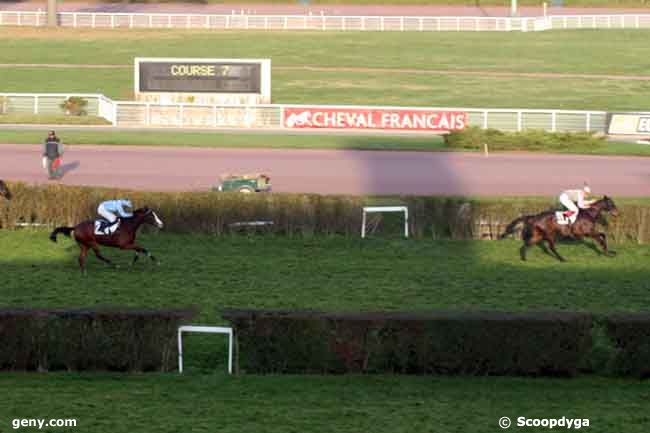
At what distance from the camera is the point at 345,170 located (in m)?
29.1

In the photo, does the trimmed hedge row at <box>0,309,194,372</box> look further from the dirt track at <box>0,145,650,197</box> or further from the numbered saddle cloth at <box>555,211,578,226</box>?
the dirt track at <box>0,145,650,197</box>

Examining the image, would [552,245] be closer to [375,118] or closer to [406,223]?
[406,223]

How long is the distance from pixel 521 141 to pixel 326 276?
59.3ft

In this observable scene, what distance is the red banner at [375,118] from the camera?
124 feet

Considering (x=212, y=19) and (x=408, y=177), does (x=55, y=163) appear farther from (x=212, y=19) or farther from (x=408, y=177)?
(x=212, y=19)

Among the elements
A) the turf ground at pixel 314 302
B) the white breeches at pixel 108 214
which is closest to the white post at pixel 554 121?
the turf ground at pixel 314 302

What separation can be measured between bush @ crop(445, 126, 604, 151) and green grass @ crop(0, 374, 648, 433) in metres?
22.0

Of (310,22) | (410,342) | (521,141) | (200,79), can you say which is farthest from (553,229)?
(310,22)

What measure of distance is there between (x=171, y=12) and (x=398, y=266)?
Result: 51015 mm

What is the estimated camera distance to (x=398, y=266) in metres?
17.6

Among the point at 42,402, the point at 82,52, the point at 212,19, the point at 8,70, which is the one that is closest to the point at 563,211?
the point at 42,402

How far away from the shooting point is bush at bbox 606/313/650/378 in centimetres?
1177

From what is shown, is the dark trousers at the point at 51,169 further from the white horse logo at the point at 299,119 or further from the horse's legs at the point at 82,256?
the white horse logo at the point at 299,119

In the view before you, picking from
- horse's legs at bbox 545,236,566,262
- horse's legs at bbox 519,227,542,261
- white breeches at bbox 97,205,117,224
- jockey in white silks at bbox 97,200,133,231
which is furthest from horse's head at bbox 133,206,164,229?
horse's legs at bbox 545,236,566,262
